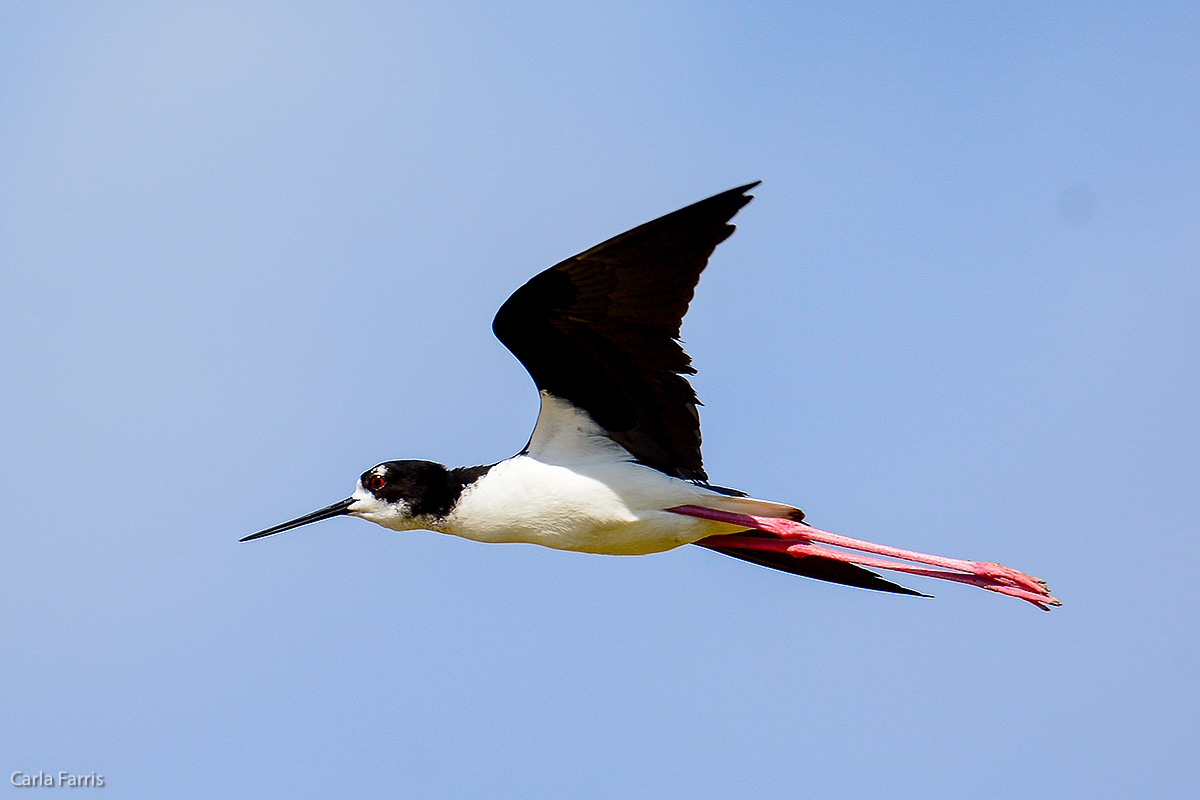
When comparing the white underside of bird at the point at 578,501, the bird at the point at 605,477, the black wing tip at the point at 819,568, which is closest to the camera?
the bird at the point at 605,477

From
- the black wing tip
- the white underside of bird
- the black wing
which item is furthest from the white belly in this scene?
the black wing tip

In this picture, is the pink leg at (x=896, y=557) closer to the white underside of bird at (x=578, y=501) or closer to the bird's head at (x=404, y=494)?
the white underside of bird at (x=578, y=501)

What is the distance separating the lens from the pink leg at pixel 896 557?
676cm

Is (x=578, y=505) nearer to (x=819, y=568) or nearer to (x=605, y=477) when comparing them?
(x=605, y=477)

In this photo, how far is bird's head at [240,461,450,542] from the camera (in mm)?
6977

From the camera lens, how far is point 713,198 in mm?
5793

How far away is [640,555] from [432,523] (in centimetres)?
109

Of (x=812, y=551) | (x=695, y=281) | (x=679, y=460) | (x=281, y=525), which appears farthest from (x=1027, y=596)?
(x=281, y=525)

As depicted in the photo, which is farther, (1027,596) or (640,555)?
(640,555)

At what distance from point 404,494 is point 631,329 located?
59.9 inches

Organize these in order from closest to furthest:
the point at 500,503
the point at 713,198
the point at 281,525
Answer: the point at 713,198 → the point at 500,503 → the point at 281,525

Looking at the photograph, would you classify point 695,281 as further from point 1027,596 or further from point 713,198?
point 1027,596

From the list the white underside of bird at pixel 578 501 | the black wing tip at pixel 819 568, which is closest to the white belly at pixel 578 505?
the white underside of bird at pixel 578 501

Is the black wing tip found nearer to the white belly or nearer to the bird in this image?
the bird
